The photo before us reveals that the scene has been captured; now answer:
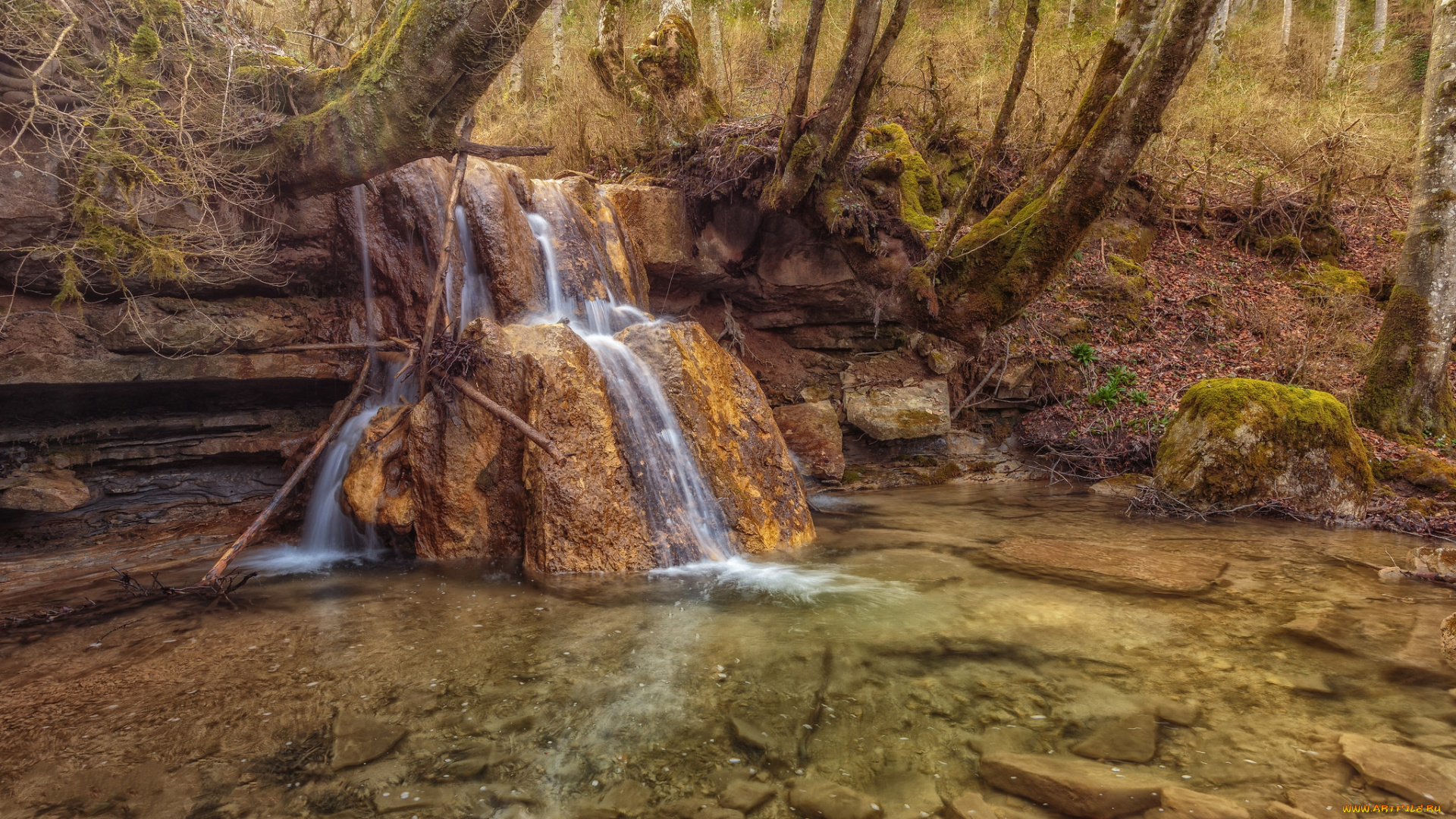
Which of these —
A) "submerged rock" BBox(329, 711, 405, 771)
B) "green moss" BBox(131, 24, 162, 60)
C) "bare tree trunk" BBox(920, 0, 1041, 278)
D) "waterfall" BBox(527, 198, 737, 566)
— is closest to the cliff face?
"waterfall" BBox(527, 198, 737, 566)

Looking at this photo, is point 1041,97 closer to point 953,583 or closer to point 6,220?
point 953,583

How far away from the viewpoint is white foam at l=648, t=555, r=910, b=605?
174 inches

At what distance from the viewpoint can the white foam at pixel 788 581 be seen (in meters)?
4.41

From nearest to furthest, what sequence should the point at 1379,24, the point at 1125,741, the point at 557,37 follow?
the point at 1125,741
the point at 557,37
the point at 1379,24

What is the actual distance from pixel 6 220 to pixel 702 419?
5.60 metres

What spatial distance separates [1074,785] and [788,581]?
2661mm

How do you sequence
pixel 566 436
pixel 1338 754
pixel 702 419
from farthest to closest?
pixel 702 419, pixel 566 436, pixel 1338 754

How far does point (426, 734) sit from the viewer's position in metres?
2.72

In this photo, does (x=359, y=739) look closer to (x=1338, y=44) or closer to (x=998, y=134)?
(x=998, y=134)

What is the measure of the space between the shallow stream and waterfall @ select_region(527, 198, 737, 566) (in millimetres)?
563

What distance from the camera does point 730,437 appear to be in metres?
6.14

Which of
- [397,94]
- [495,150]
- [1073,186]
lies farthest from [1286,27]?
[397,94]

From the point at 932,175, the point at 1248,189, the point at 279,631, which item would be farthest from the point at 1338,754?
the point at 1248,189

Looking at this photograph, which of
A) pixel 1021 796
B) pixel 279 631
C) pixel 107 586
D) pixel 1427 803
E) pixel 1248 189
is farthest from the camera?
pixel 1248 189
